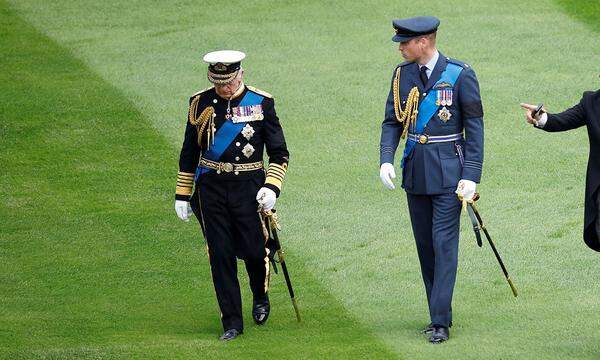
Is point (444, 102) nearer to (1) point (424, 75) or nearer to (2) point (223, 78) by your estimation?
(1) point (424, 75)

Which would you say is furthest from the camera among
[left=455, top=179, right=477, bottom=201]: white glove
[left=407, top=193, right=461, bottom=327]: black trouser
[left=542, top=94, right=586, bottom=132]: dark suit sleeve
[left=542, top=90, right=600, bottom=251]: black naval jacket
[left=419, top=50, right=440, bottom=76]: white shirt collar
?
[left=419, top=50, right=440, bottom=76]: white shirt collar

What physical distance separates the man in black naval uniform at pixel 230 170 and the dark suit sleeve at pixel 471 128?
3.80 ft

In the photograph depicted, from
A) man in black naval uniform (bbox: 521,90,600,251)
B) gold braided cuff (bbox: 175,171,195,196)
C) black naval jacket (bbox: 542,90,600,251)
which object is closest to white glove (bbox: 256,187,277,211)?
gold braided cuff (bbox: 175,171,195,196)

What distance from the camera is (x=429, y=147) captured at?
913 cm

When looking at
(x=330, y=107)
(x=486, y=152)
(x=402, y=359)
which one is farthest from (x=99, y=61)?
(x=402, y=359)

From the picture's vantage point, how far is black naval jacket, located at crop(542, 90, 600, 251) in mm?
8422

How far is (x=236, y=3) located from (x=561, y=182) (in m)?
6.68

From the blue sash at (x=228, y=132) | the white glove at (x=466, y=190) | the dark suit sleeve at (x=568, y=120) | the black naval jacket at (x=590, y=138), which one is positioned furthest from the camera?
the blue sash at (x=228, y=132)

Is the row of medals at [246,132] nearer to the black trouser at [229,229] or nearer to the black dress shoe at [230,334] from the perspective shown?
the black trouser at [229,229]

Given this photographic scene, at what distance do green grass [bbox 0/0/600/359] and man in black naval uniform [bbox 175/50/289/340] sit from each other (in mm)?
474

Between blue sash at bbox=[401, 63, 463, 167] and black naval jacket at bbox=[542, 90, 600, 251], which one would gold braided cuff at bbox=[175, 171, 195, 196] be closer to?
blue sash at bbox=[401, 63, 463, 167]

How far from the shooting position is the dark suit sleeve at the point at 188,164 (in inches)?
370

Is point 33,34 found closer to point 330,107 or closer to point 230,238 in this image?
point 330,107

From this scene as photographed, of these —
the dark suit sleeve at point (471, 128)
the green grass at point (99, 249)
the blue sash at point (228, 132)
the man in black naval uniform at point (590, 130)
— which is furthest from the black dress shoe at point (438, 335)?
the blue sash at point (228, 132)
